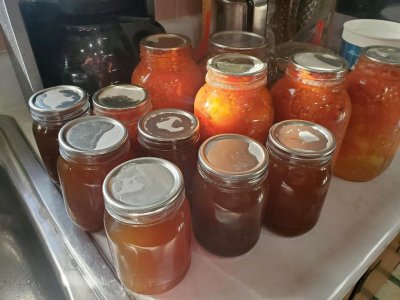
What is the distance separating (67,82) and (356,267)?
569 mm

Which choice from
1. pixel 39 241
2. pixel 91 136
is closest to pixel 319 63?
pixel 91 136

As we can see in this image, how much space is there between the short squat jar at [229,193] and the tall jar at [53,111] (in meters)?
0.22

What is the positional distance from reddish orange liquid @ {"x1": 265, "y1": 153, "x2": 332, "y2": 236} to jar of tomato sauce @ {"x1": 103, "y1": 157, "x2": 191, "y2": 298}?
0.14m

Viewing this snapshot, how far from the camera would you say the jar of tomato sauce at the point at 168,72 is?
1.96 ft

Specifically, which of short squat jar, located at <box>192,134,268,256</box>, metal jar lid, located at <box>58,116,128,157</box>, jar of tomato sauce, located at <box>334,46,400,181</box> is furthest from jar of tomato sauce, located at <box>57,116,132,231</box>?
jar of tomato sauce, located at <box>334,46,400,181</box>

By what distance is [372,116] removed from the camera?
0.59 metres

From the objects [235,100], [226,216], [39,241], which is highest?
[235,100]

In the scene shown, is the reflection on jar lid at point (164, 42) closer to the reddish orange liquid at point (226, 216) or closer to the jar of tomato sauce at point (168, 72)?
the jar of tomato sauce at point (168, 72)

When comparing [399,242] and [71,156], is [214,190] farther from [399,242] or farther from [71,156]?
[399,242]

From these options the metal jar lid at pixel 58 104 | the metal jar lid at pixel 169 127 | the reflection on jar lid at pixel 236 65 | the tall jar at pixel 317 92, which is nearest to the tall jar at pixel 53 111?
the metal jar lid at pixel 58 104

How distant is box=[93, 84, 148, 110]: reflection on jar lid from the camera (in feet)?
1.78

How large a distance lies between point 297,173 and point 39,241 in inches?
16.3

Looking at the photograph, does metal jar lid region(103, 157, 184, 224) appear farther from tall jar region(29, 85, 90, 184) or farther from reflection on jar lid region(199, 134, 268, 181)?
tall jar region(29, 85, 90, 184)

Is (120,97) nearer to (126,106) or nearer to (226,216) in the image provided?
(126,106)
